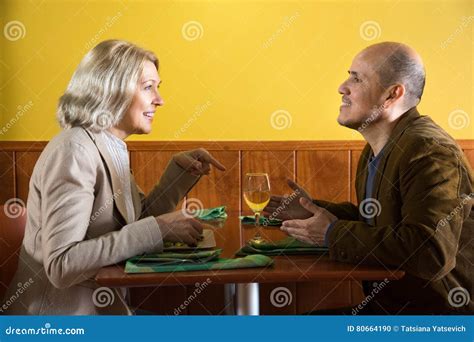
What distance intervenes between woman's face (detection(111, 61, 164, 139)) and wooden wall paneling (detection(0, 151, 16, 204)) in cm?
104

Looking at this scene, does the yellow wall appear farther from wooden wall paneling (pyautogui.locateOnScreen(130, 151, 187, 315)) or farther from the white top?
the white top

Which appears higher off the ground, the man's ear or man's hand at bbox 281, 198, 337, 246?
the man's ear

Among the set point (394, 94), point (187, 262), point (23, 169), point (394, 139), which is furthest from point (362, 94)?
point (23, 169)

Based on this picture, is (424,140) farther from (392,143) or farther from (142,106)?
(142,106)

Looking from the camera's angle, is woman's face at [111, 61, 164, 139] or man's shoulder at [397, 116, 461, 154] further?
woman's face at [111, 61, 164, 139]

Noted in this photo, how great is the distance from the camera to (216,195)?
248 cm

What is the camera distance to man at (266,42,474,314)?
1.24 meters

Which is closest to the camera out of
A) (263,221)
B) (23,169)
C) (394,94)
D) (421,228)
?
(421,228)

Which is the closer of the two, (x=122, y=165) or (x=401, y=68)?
(x=122, y=165)

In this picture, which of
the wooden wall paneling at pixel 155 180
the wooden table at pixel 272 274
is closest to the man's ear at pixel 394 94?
the wooden table at pixel 272 274

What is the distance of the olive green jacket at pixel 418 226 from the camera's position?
1226 millimetres

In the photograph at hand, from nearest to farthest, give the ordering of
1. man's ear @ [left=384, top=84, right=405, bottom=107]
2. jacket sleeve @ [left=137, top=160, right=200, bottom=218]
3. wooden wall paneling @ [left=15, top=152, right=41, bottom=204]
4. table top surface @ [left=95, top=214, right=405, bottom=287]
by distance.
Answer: table top surface @ [left=95, top=214, right=405, bottom=287] → man's ear @ [left=384, top=84, right=405, bottom=107] → jacket sleeve @ [left=137, top=160, right=200, bottom=218] → wooden wall paneling @ [left=15, top=152, right=41, bottom=204]

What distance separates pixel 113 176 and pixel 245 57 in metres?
1.24

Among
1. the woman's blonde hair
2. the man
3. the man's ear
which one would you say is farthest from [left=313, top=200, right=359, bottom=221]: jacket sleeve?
the woman's blonde hair
